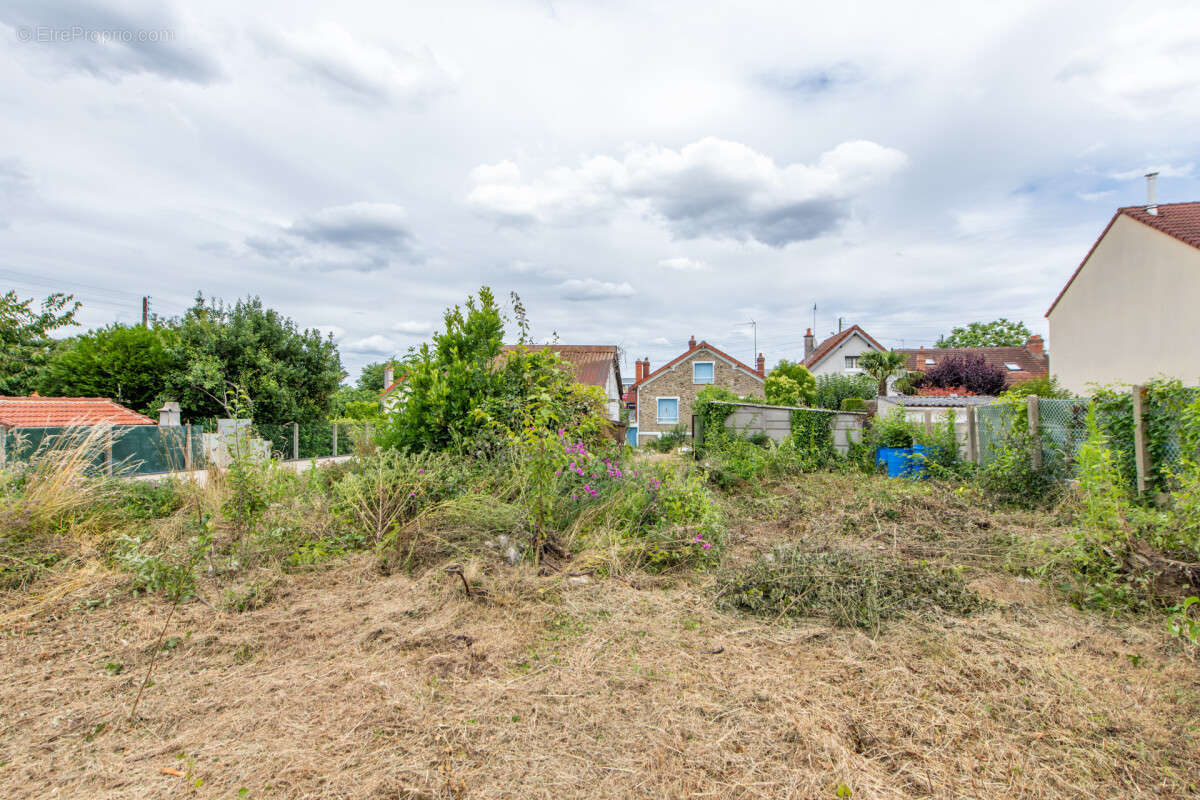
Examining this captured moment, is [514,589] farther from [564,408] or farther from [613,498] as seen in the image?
[564,408]

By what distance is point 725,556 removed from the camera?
4.67 metres

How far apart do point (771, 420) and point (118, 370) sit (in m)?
19.4

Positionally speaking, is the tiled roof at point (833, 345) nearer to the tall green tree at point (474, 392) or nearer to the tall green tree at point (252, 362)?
the tall green tree at point (252, 362)

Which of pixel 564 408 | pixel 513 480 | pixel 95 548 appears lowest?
pixel 95 548

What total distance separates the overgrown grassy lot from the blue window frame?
76.0 feet

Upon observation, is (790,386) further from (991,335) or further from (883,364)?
(991,335)

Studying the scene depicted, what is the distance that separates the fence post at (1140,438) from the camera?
5445 mm

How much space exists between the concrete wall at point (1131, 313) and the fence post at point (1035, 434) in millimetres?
5070

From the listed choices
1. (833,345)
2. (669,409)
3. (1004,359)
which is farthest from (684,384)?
(1004,359)

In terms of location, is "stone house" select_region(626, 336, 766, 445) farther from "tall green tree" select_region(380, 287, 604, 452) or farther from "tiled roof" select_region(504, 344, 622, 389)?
"tall green tree" select_region(380, 287, 604, 452)

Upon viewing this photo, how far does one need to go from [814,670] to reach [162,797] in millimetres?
2610

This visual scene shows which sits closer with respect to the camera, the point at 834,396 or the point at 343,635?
the point at 343,635

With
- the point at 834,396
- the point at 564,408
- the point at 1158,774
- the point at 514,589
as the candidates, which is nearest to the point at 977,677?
the point at 1158,774

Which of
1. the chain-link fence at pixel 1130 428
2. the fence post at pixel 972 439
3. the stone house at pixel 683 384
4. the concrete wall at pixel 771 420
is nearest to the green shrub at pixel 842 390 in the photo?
the stone house at pixel 683 384
